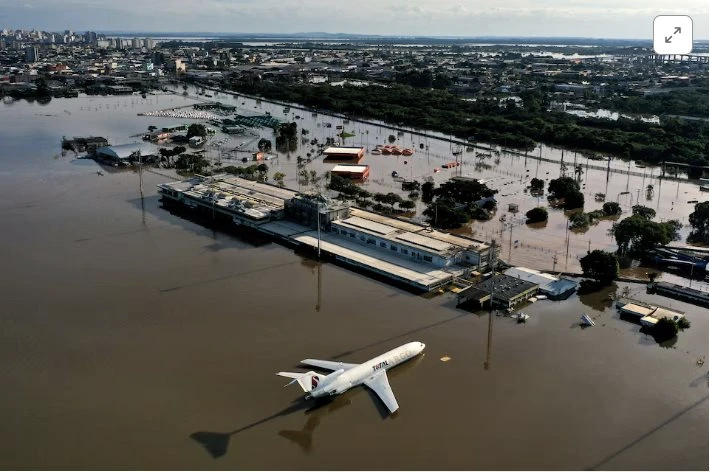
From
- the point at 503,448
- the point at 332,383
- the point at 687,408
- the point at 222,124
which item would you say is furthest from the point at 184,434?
the point at 222,124

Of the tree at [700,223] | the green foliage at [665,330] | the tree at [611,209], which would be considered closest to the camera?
the green foliage at [665,330]

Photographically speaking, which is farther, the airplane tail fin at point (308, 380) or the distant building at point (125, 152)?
the distant building at point (125, 152)

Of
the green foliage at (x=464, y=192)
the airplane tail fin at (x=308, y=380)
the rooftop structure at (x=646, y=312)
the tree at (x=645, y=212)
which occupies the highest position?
the green foliage at (x=464, y=192)

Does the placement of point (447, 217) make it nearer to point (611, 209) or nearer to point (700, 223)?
point (611, 209)

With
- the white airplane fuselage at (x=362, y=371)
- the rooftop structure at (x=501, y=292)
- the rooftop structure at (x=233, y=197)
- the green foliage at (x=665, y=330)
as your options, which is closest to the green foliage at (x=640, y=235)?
the rooftop structure at (x=501, y=292)

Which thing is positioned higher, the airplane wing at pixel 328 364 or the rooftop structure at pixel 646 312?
the rooftop structure at pixel 646 312

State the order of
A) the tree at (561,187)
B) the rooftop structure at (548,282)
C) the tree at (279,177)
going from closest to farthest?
1. the rooftop structure at (548,282)
2. the tree at (561,187)
3. the tree at (279,177)

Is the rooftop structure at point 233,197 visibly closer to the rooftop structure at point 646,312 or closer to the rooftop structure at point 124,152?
the rooftop structure at point 124,152
